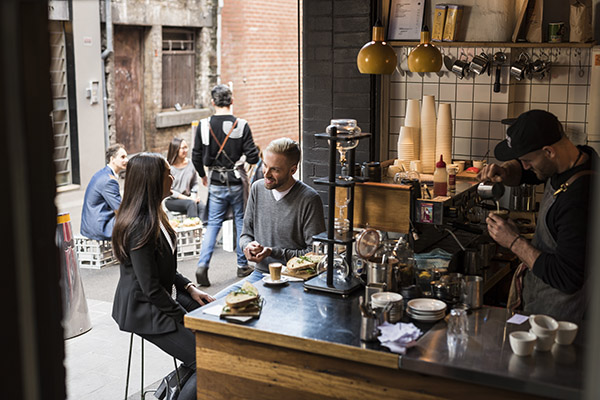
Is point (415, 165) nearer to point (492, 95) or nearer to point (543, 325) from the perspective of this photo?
point (492, 95)

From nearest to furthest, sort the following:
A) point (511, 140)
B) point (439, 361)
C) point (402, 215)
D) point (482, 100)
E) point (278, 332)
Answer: point (439, 361)
point (278, 332)
point (511, 140)
point (402, 215)
point (482, 100)

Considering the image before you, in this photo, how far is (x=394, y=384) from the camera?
119 inches

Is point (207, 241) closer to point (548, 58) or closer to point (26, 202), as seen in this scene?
point (548, 58)

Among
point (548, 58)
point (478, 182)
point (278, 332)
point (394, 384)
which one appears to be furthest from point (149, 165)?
point (548, 58)

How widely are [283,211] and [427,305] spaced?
4.60 ft

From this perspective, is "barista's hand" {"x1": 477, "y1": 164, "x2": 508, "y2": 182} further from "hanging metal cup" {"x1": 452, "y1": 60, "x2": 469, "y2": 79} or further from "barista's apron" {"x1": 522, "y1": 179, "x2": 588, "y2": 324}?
"hanging metal cup" {"x1": 452, "y1": 60, "x2": 469, "y2": 79}

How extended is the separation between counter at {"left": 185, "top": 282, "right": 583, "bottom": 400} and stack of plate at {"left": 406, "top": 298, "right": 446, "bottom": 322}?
0.06m

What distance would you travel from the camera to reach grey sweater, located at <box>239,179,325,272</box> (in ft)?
14.7

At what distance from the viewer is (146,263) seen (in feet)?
12.5

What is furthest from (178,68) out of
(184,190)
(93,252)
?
(93,252)

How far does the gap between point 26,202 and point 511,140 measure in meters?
2.88

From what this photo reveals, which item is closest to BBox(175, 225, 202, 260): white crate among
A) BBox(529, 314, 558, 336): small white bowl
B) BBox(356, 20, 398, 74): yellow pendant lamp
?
BBox(356, 20, 398, 74): yellow pendant lamp

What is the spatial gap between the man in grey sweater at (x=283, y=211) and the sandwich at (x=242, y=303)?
34.7 inches

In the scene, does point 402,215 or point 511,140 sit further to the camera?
point 402,215
